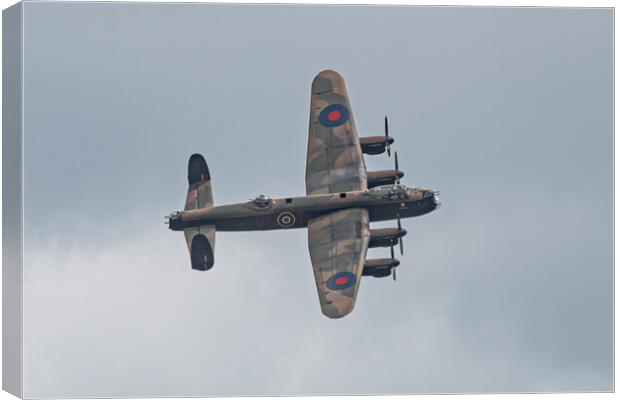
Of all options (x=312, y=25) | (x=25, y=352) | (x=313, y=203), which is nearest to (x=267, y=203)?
(x=313, y=203)

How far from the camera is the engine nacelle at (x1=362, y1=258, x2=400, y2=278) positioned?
69.2 meters

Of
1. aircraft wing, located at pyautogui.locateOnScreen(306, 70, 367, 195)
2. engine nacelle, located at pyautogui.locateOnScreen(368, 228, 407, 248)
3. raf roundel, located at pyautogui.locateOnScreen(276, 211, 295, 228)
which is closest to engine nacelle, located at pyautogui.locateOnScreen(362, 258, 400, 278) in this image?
engine nacelle, located at pyautogui.locateOnScreen(368, 228, 407, 248)

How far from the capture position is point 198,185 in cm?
7144

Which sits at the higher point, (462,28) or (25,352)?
(462,28)

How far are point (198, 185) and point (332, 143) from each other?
6671mm

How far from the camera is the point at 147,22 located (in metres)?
66.4

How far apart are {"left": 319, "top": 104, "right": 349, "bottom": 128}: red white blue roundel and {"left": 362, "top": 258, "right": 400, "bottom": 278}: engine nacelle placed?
7.85 metres

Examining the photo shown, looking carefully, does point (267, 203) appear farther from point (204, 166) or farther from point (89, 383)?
point (89, 383)

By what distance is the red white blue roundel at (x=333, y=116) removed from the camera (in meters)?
73.8

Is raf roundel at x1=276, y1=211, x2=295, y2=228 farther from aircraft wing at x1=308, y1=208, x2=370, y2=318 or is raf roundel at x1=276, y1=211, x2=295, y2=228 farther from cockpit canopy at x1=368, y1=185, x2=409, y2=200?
cockpit canopy at x1=368, y1=185, x2=409, y2=200

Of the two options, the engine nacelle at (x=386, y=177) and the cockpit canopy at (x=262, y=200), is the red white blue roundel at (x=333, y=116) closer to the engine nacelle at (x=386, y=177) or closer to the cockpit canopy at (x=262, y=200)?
the engine nacelle at (x=386, y=177)

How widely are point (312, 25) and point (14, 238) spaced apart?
15.3 meters

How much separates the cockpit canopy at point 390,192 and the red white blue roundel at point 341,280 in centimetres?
444

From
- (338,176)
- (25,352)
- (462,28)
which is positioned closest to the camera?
(25,352)
